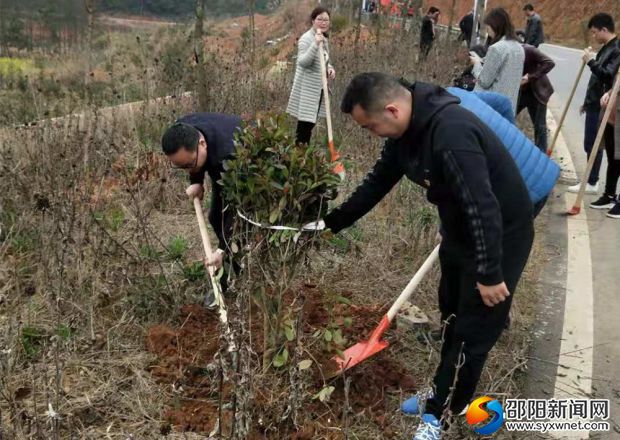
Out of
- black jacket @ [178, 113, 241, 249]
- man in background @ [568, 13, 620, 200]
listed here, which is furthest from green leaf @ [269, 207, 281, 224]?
man in background @ [568, 13, 620, 200]

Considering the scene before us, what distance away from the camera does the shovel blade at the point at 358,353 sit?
2.86 meters

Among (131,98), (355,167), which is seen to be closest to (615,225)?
(355,167)

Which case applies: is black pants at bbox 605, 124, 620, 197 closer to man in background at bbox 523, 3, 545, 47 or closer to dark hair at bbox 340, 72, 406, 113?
dark hair at bbox 340, 72, 406, 113

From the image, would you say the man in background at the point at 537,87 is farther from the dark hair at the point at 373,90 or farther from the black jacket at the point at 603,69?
the dark hair at the point at 373,90

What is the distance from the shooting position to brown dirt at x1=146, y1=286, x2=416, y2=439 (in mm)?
2695

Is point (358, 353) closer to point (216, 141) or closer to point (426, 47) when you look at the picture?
point (216, 141)

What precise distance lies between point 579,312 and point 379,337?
1602mm

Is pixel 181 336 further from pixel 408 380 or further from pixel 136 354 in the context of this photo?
pixel 408 380

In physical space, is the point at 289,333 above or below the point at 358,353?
above

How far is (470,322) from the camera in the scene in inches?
96.7

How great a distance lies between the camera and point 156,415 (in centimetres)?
271

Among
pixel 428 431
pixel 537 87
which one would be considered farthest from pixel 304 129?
pixel 428 431

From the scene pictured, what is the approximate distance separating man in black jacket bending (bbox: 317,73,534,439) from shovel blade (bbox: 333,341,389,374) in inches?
14.5

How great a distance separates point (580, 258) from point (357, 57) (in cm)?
466
